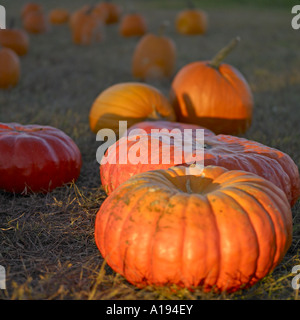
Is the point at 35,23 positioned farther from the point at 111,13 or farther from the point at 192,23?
the point at 192,23

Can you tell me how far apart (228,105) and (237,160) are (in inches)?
63.4

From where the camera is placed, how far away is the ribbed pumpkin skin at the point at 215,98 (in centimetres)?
418

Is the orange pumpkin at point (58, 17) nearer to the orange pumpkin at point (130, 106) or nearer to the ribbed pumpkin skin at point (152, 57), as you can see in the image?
the ribbed pumpkin skin at point (152, 57)

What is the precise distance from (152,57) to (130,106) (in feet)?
9.03

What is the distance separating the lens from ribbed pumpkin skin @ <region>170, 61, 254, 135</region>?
418 centimetres

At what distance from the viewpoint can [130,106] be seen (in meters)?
4.04

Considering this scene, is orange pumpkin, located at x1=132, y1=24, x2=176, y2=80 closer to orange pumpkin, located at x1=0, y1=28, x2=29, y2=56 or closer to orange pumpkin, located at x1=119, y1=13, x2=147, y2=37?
orange pumpkin, located at x1=0, y1=28, x2=29, y2=56

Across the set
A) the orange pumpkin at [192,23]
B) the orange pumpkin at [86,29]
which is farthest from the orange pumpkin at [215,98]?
the orange pumpkin at [192,23]

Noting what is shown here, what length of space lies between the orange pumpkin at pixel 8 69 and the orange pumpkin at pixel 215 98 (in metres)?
2.71

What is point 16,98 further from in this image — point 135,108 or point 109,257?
point 109,257

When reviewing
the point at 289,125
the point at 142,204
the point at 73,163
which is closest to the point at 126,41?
the point at 289,125

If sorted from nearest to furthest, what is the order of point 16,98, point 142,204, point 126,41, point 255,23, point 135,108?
point 142,204 < point 135,108 < point 16,98 < point 126,41 < point 255,23

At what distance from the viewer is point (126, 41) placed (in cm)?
1008

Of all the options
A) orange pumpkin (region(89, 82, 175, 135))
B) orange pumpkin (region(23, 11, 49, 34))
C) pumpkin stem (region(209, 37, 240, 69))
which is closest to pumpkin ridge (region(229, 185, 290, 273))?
orange pumpkin (region(89, 82, 175, 135))
